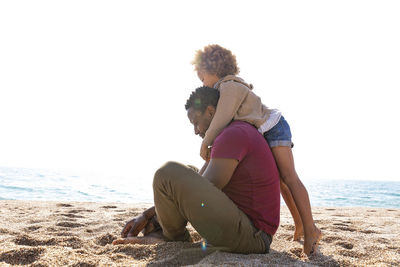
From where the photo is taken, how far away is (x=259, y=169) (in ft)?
6.48

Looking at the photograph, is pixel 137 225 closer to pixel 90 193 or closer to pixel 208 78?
pixel 208 78

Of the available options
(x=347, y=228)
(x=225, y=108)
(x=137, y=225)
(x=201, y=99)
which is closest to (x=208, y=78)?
(x=201, y=99)

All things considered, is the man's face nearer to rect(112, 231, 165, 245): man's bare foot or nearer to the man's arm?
the man's arm

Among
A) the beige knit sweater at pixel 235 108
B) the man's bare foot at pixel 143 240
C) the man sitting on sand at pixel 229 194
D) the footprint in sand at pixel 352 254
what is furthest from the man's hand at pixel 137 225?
the footprint in sand at pixel 352 254

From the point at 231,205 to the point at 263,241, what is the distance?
1.40 ft

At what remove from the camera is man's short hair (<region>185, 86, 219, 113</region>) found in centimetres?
231

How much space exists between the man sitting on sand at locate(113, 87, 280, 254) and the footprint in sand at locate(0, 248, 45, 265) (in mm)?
807

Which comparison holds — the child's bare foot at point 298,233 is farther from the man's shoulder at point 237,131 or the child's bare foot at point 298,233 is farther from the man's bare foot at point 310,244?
the man's shoulder at point 237,131

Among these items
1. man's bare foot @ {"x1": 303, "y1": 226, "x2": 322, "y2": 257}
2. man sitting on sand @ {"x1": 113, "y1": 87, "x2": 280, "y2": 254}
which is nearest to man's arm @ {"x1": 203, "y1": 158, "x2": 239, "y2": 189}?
man sitting on sand @ {"x1": 113, "y1": 87, "x2": 280, "y2": 254}

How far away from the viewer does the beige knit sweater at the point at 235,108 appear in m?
2.22

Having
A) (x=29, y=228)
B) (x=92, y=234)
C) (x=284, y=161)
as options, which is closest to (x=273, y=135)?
(x=284, y=161)

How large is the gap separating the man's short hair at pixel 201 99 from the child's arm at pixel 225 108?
0.06 m

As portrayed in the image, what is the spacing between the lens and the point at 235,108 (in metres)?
2.30

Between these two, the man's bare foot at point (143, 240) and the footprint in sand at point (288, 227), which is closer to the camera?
the man's bare foot at point (143, 240)
